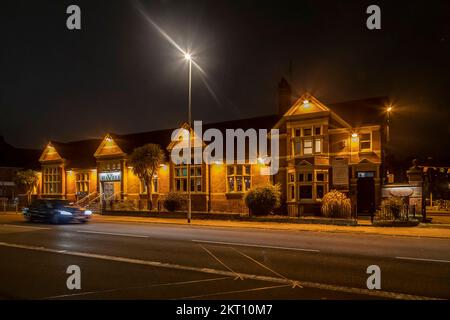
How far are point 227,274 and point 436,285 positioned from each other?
421 cm

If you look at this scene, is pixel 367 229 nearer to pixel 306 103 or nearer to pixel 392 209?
pixel 392 209

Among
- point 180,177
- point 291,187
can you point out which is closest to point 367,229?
point 291,187

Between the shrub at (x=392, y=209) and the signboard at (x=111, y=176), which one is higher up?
the signboard at (x=111, y=176)

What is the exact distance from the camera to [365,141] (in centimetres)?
2661

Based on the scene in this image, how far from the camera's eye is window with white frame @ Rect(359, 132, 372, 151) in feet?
86.9

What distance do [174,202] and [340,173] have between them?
37.0 feet

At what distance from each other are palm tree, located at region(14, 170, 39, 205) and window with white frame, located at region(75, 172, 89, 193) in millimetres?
5436

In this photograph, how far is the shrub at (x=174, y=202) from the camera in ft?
98.5

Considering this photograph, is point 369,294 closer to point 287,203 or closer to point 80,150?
point 287,203

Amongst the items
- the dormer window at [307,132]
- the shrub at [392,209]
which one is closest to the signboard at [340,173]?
the dormer window at [307,132]

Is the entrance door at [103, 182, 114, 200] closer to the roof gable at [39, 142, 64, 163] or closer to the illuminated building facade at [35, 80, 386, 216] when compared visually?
the illuminated building facade at [35, 80, 386, 216]

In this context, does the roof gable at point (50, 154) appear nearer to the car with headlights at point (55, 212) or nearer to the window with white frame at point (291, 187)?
the car with headlights at point (55, 212)

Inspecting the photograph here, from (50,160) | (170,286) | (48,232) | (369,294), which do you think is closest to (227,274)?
(170,286)
